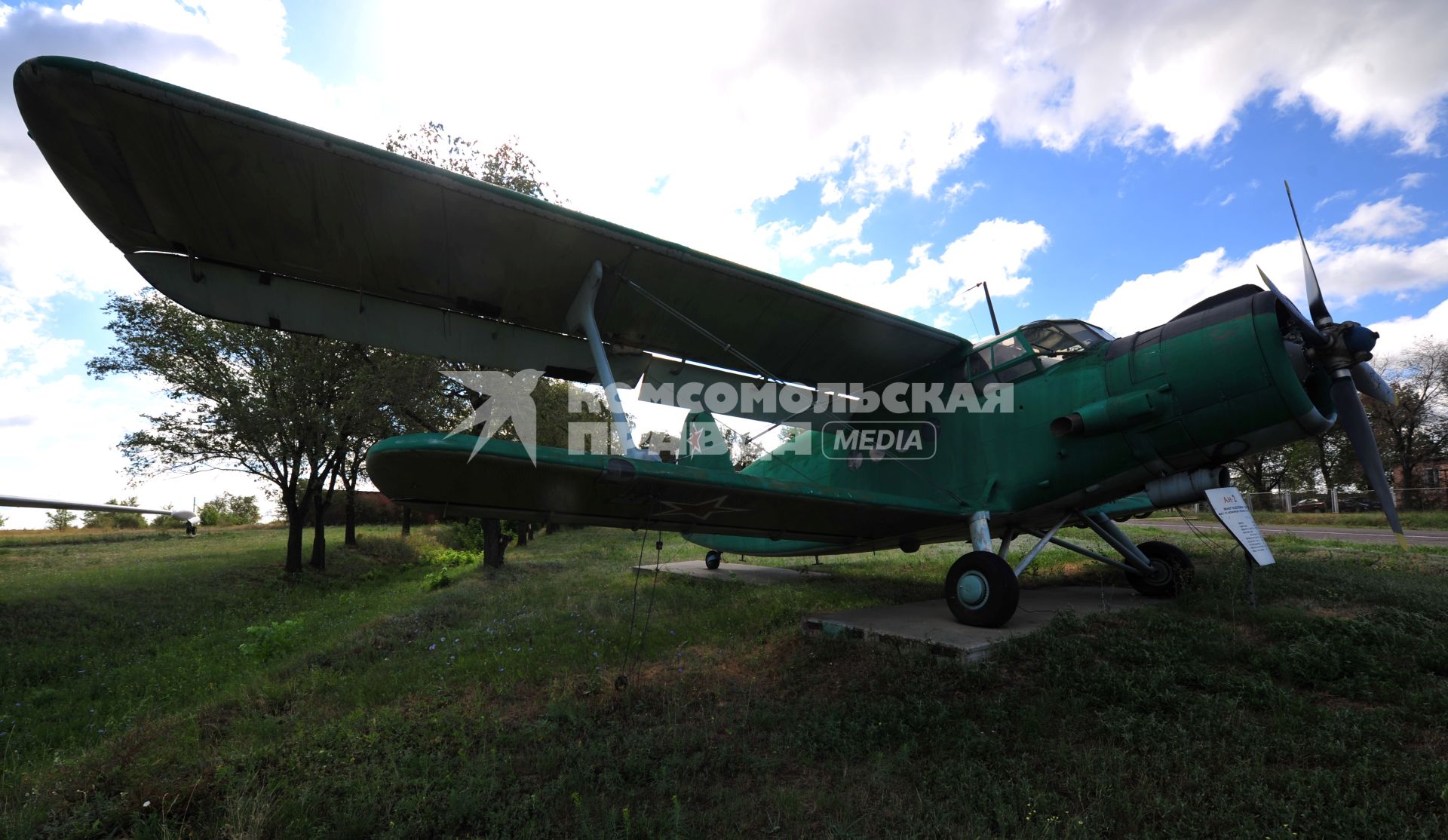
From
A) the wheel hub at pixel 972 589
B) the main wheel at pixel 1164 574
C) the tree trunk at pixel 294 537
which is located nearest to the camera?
the wheel hub at pixel 972 589

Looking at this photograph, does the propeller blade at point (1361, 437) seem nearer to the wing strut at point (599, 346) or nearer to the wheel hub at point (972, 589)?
the wheel hub at point (972, 589)

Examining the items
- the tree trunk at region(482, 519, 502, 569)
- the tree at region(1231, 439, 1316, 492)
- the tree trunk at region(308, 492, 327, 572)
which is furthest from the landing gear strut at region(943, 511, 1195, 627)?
the tree at region(1231, 439, 1316, 492)

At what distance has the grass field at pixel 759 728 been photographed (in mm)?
2682

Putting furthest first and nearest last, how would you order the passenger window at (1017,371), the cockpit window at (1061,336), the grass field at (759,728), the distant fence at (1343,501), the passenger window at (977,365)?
the distant fence at (1343,501) → the passenger window at (977,365) → the passenger window at (1017,371) → the cockpit window at (1061,336) → the grass field at (759,728)

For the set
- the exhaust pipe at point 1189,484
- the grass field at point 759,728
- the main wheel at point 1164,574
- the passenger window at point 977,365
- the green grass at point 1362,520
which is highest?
the passenger window at point 977,365

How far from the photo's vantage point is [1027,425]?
5.87m

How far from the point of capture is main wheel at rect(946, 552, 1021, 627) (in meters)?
5.14

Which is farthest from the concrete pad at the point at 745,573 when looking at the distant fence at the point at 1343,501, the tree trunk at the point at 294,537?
the distant fence at the point at 1343,501

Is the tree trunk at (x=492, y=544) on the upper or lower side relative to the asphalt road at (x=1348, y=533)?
upper

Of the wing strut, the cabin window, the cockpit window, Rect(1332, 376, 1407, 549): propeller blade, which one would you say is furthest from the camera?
the cabin window

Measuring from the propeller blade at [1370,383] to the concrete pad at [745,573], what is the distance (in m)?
7.49

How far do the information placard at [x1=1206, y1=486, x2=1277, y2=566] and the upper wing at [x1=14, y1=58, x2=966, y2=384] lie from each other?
277cm

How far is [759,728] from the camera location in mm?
3795

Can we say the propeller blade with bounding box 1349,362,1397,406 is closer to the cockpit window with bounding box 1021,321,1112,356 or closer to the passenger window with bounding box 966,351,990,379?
the cockpit window with bounding box 1021,321,1112,356
